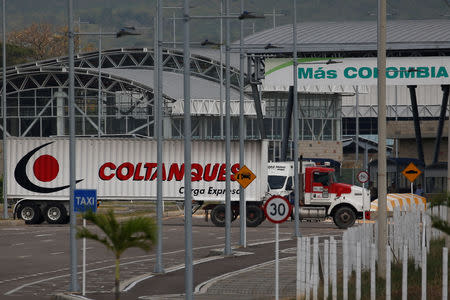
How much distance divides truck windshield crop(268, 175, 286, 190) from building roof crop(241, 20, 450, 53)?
6.95 meters

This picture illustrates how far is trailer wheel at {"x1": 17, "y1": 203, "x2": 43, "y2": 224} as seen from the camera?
54.9m

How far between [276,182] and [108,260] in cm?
2090

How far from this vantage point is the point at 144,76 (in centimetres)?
9662

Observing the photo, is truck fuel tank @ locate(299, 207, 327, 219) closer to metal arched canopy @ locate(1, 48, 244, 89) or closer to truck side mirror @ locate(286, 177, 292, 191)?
truck side mirror @ locate(286, 177, 292, 191)

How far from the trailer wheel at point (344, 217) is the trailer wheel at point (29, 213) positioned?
14.3m

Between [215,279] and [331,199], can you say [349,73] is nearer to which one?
[331,199]

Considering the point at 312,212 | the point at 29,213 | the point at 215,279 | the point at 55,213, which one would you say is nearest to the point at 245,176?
the point at 215,279

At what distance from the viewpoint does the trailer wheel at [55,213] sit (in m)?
54.3

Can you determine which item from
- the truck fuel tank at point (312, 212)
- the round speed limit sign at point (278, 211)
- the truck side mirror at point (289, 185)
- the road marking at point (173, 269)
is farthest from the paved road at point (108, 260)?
Answer: the round speed limit sign at point (278, 211)

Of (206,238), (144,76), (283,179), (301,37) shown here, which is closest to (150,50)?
(144,76)

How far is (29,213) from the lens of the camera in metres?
55.0

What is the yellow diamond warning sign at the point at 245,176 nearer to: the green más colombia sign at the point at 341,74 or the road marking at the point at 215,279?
the road marking at the point at 215,279

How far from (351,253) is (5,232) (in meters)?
26.1

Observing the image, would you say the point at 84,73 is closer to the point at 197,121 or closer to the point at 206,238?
the point at 197,121
